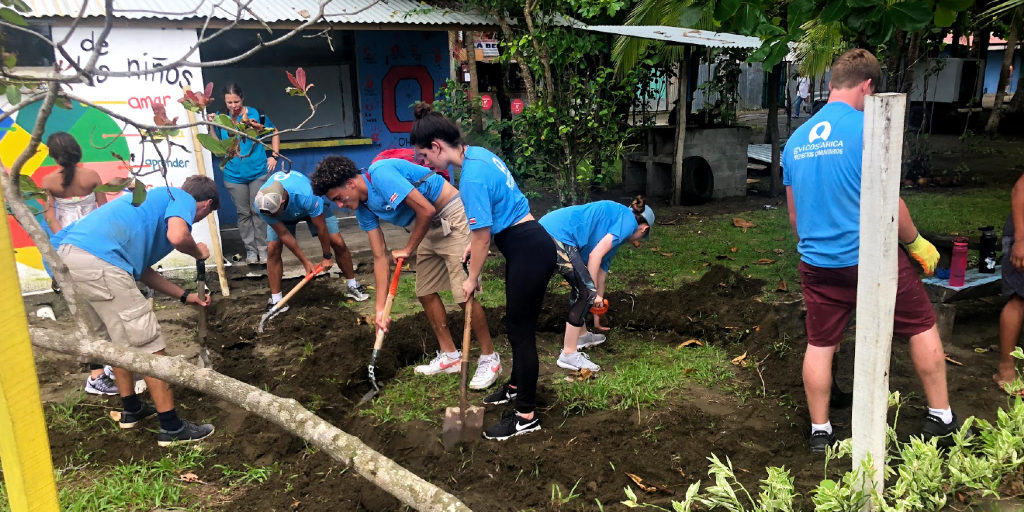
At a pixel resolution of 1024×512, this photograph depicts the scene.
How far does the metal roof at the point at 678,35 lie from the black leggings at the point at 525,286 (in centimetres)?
421

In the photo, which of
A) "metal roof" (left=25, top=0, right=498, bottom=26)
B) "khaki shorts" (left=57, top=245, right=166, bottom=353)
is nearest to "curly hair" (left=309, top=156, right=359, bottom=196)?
"khaki shorts" (left=57, top=245, right=166, bottom=353)

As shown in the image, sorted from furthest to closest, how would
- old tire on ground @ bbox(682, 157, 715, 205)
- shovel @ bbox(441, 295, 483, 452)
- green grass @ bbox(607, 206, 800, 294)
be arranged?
old tire on ground @ bbox(682, 157, 715, 205), green grass @ bbox(607, 206, 800, 294), shovel @ bbox(441, 295, 483, 452)

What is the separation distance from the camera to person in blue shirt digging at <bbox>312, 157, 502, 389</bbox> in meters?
4.71

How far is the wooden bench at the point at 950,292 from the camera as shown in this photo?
4.88m

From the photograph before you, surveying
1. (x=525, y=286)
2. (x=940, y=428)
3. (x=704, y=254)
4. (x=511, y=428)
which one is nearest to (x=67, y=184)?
(x=525, y=286)

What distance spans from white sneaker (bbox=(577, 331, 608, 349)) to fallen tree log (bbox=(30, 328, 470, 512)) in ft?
10.3

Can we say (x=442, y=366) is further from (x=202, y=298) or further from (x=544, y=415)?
(x=202, y=298)

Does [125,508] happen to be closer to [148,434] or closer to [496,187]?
[148,434]

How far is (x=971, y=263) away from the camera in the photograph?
21.3 feet

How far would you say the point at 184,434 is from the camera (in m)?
4.18

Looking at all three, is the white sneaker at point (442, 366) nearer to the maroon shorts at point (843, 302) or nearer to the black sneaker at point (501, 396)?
the black sneaker at point (501, 396)

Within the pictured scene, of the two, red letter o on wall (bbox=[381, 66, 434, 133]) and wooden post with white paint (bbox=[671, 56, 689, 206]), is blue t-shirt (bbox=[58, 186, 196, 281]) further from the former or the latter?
wooden post with white paint (bbox=[671, 56, 689, 206])

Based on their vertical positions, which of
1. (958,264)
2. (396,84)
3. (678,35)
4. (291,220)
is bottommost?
(958,264)

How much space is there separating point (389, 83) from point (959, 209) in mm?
7846
